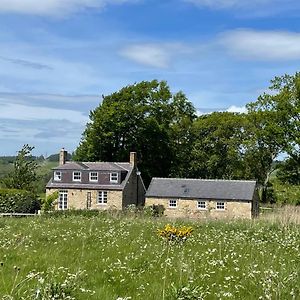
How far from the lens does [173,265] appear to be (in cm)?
1025

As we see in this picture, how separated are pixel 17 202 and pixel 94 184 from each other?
12887 millimetres

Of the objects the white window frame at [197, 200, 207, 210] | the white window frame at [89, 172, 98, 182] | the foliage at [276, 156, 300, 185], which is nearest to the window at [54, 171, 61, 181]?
the white window frame at [89, 172, 98, 182]

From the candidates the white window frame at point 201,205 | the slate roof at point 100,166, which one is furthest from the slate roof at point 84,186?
the white window frame at point 201,205

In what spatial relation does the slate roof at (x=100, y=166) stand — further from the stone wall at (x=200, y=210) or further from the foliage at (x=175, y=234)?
the foliage at (x=175, y=234)

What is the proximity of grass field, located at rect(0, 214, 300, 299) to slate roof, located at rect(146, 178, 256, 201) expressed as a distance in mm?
36833

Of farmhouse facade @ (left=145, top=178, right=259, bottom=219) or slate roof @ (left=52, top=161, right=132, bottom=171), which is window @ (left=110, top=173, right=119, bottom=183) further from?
farmhouse facade @ (left=145, top=178, right=259, bottom=219)

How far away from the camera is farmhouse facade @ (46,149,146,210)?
5869 centimetres

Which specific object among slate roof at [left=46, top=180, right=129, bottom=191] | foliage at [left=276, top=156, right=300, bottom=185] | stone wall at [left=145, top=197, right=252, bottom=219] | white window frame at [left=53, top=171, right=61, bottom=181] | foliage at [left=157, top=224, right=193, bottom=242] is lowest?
stone wall at [left=145, top=197, right=252, bottom=219]

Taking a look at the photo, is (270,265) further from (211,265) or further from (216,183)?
(216,183)

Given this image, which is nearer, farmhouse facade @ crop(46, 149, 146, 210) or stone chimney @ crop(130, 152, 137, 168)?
farmhouse facade @ crop(46, 149, 146, 210)

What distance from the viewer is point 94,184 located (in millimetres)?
59750

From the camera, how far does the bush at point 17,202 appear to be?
47.5 m

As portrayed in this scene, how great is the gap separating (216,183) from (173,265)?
152 ft

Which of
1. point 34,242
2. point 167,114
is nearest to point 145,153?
point 167,114
